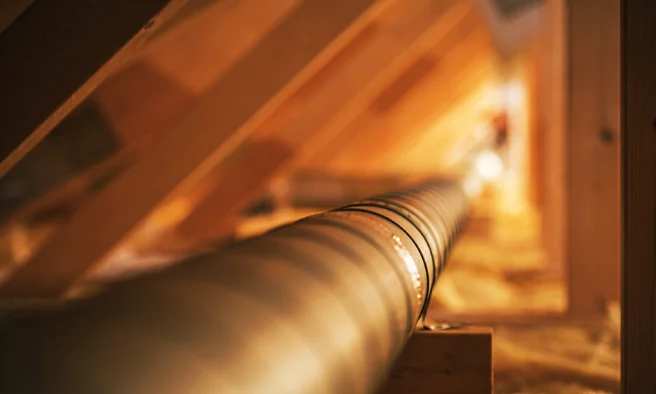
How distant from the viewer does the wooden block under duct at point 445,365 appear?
1.48m

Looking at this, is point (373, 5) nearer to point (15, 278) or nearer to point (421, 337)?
point (421, 337)

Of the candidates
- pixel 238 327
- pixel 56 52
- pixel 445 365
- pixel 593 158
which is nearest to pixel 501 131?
pixel 593 158

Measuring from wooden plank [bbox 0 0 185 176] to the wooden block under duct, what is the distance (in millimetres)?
761

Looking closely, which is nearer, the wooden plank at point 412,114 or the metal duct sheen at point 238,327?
the metal duct sheen at point 238,327

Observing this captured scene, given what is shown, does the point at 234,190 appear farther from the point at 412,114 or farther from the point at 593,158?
the point at 412,114

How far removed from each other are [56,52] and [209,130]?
1.08 meters

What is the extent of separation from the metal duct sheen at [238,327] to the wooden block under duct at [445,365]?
0.31m

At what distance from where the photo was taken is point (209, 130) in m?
2.36

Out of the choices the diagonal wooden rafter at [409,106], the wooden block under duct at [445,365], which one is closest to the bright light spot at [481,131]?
the diagonal wooden rafter at [409,106]

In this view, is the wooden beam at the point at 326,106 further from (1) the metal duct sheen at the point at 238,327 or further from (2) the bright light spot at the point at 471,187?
(1) the metal duct sheen at the point at 238,327

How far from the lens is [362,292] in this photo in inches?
39.8

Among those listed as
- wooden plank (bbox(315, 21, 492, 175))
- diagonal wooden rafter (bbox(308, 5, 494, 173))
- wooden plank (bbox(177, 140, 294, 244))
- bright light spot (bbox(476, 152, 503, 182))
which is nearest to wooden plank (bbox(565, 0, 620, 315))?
wooden plank (bbox(177, 140, 294, 244))

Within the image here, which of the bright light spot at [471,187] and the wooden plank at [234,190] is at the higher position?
the bright light spot at [471,187]

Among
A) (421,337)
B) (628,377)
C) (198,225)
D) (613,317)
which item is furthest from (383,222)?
(198,225)
